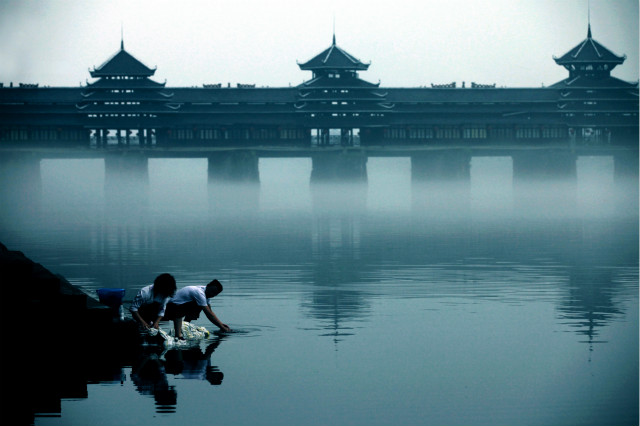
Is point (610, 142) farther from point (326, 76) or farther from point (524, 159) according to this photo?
point (326, 76)

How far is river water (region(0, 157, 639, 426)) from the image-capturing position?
42.6 feet

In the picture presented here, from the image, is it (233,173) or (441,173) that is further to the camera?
(441,173)

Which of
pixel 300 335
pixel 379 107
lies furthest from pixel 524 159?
pixel 300 335

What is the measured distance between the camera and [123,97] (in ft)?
272

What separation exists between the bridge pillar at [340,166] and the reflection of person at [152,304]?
68.3m

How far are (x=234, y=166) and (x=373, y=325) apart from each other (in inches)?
2605

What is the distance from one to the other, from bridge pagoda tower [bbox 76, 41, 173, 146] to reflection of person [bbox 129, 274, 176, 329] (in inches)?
2612

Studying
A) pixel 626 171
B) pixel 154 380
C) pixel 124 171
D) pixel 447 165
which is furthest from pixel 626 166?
pixel 154 380

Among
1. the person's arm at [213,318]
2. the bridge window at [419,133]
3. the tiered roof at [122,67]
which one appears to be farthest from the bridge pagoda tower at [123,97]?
the person's arm at [213,318]

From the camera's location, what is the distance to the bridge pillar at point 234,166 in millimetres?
83750

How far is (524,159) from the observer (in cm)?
8944

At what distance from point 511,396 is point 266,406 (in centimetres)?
265

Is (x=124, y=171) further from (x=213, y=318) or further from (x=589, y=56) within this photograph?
(x=213, y=318)

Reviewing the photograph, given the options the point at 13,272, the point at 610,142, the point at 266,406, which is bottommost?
the point at 266,406
